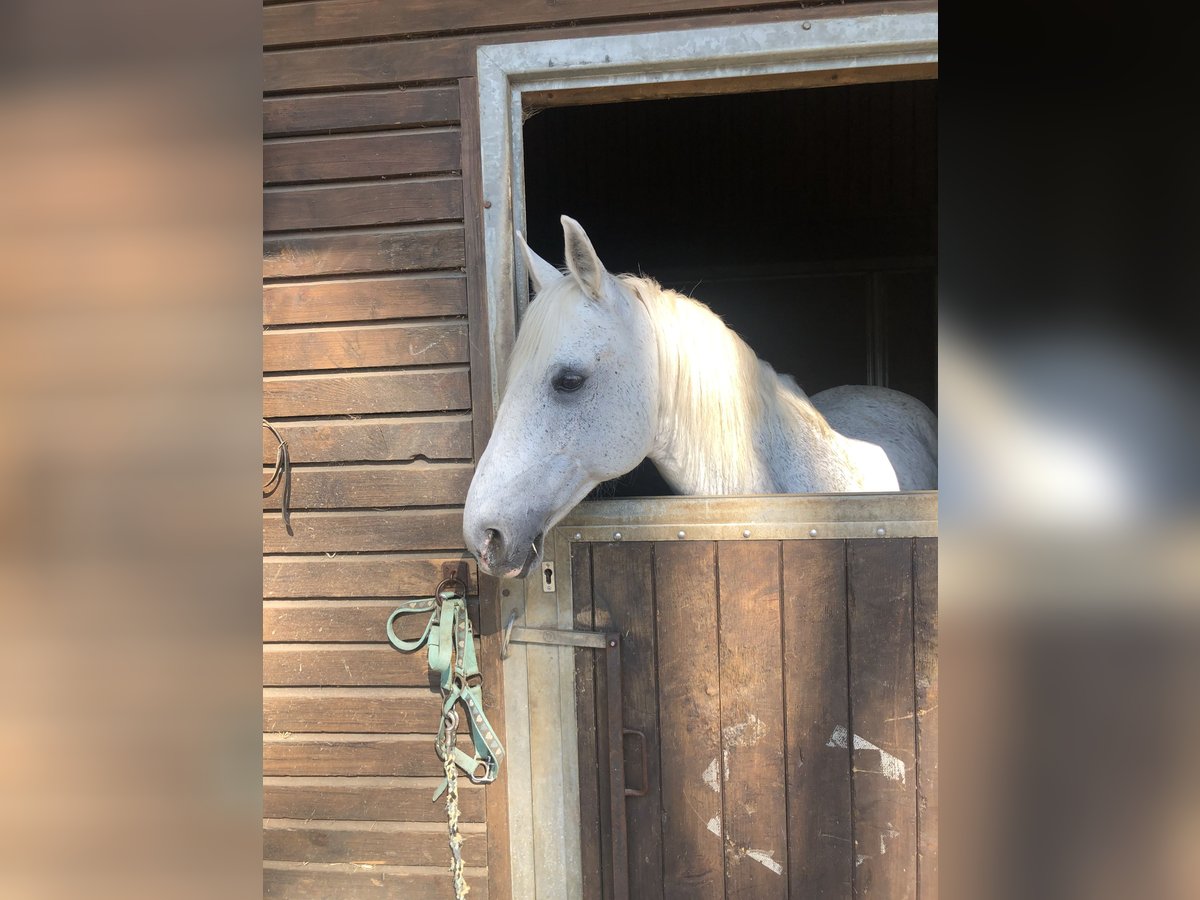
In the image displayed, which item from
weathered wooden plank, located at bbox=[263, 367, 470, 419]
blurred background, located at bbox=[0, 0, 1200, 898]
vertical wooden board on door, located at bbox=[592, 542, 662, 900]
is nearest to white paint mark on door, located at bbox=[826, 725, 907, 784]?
vertical wooden board on door, located at bbox=[592, 542, 662, 900]

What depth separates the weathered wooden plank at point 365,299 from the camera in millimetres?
1567

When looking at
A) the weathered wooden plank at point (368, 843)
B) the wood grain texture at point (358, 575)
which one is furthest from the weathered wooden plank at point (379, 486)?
the weathered wooden plank at point (368, 843)

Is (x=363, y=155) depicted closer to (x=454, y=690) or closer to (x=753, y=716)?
(x=454, y=690)

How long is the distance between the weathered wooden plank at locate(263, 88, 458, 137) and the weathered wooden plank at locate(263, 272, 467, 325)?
0.31 meters

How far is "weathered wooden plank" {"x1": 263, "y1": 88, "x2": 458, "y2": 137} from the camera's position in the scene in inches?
60.7

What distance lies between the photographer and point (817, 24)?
1.41 m

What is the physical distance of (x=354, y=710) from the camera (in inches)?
63.8

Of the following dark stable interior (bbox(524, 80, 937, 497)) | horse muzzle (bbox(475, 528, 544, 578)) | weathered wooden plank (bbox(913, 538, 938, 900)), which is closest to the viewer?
horse muzzle (bbox(475, 528, 544, 578))

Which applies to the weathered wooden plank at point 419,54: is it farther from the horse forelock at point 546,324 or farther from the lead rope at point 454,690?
the lead rope at point 454,690

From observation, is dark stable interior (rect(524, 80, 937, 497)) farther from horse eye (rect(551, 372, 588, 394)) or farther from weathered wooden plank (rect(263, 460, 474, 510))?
horse eye (rect(551, 372, 588, 394))

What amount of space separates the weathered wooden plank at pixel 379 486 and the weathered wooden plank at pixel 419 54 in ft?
Result: 2.55
